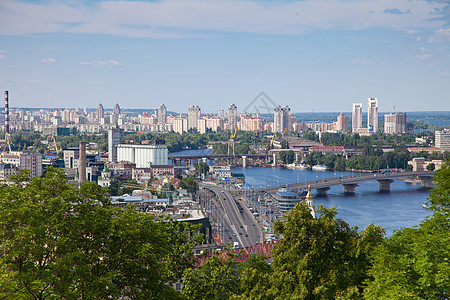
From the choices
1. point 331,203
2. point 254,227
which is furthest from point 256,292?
point 331,203

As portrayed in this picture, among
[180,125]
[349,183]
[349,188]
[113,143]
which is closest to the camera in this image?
[349,183]

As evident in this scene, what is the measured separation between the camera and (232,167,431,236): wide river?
18.2m

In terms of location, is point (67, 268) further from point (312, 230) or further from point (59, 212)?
point (312, 230)

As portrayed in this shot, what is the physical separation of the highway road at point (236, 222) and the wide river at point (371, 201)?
291 cm

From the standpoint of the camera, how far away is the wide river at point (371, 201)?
718 inches

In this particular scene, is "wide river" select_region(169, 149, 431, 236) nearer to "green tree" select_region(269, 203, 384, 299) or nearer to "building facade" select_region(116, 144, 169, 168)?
"building facade" select_region(116, 144, 169, 168)

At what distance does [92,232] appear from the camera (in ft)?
15.2

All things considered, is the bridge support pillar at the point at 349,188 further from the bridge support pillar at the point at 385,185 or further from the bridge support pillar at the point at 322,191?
the bridge support pillar at the point at 385,185

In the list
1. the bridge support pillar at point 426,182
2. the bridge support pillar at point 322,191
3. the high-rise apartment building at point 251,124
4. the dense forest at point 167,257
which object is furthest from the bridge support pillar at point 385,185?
the high-rise apartment building at point 251,124

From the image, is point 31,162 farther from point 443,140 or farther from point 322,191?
point 443,140

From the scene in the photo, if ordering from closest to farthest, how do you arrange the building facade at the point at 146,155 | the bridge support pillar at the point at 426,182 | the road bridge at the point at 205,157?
the bridge support pillar at the point at 426,182
the building facade at the point at 146,155
the road bridge at the point at 205,157

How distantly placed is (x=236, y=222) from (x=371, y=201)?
745 centimetres

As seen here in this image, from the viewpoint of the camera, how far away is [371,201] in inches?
933

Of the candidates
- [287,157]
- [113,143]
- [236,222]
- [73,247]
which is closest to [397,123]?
[287,157]
